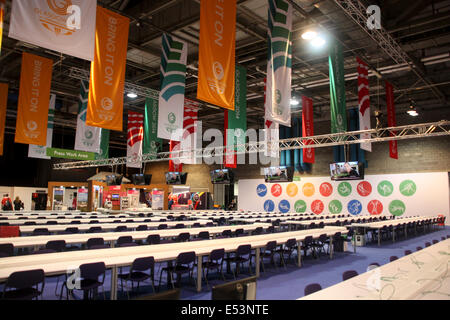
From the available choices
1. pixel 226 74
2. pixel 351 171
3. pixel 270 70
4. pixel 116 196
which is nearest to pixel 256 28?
pixel 270 70

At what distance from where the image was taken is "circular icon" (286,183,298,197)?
21.0m

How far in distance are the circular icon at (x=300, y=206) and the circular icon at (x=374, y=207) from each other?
3.87 meters

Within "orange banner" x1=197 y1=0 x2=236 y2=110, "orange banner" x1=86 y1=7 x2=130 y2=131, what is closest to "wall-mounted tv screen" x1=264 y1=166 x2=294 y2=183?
"orange banner" x1=197 y1=0 x2=236 y2=110

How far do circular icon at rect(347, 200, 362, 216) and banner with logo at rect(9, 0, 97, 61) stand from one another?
16.8 meters

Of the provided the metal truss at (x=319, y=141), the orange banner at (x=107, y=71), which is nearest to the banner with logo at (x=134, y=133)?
the metal truss at (x=319, y=141)

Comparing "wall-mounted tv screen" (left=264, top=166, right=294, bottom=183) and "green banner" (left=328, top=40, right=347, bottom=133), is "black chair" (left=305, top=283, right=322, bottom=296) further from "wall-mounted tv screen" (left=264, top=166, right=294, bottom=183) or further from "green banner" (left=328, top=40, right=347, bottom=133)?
"wall-mounted tv screen" (left=264, top=166, right=294, bottom=183)

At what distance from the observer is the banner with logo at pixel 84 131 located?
11844 mm

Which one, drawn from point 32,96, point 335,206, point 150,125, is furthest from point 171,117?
point 335,206

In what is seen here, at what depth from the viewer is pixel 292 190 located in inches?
833

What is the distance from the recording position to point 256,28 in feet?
34.9

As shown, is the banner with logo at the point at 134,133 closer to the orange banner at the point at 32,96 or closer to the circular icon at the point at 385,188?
the orange banner at the point at 32,96

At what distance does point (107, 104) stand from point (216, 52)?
2.75m

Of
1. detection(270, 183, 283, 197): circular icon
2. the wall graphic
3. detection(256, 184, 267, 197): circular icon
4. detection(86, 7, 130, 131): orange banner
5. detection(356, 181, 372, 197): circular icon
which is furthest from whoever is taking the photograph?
detection(256, 184, 267, 197): circular icon

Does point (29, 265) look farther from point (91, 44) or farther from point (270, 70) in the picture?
point (270, 70)
